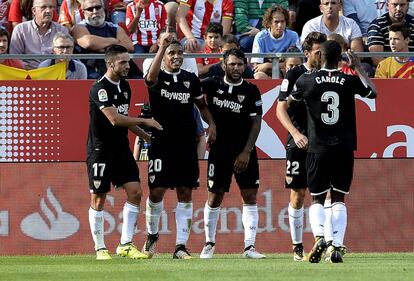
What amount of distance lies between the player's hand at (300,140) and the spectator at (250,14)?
5943 millimetres

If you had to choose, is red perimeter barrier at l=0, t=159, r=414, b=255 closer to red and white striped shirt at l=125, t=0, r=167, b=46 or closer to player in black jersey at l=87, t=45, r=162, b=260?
player in black jersey at l=87, t=45, r=162, b=260

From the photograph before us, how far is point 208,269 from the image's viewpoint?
40.3 feet

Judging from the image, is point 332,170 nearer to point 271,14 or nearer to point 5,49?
point 271,14

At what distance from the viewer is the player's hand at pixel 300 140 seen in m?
13.5

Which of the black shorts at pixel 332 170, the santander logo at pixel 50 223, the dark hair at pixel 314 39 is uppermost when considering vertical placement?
the dark hair at pixel 314 39

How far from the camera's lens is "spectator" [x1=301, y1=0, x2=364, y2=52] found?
A: 18.4 meters

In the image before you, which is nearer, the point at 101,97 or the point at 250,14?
the point at 101,97

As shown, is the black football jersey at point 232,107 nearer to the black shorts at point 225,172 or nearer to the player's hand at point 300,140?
the black shorts at point 225,172

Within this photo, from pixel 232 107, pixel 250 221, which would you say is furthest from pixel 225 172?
pixel 232 107

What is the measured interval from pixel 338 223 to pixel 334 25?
6.24 meters

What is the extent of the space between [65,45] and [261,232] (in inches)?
151

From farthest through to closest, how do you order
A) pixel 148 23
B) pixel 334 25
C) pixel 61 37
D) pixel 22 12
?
pixel 148 23 < pixel 22 12 < pixel 334 25 < pixel 61 37

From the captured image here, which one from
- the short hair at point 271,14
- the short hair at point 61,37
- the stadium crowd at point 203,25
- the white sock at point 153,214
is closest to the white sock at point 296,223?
the white sock at point 153,214

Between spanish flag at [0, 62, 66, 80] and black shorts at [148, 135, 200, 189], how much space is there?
10.2 ft
